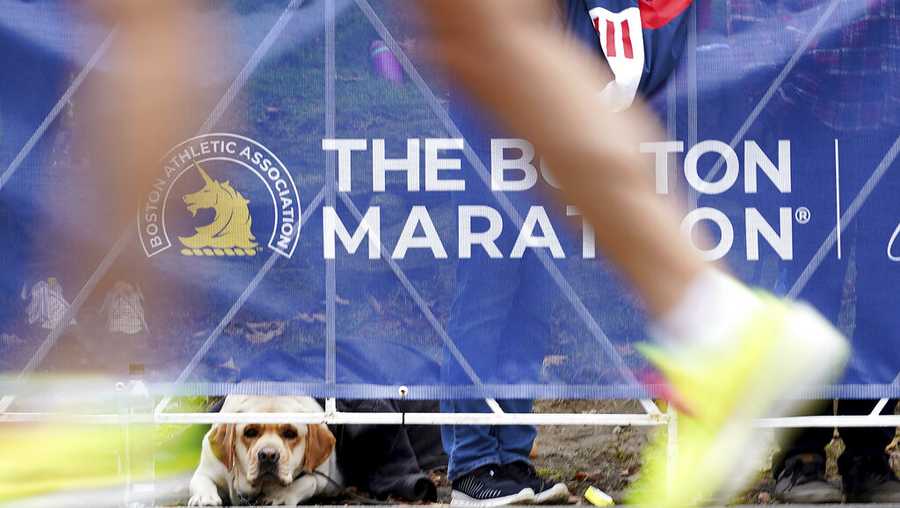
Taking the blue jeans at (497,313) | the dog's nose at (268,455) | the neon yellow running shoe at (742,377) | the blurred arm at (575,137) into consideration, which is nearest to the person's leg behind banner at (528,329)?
the blue jeans at (497,313)

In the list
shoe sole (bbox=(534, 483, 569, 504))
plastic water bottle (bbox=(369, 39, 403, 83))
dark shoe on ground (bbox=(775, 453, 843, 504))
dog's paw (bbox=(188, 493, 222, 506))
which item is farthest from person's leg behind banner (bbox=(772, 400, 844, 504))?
dog's paw (bbox=(188, 493, 222, 506))

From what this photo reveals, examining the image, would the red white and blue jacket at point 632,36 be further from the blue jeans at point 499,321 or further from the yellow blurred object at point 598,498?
the yellow blurred object at point 598,498

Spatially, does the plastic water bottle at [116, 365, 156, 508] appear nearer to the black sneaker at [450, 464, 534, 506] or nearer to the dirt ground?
the black sneaker at [450, 464, 534, 506]

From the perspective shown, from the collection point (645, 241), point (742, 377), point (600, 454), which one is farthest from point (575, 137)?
point (600, 454)

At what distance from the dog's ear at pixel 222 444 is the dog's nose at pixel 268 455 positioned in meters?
0.11

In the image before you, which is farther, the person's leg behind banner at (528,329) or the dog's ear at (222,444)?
the dog's ear at (222,444)

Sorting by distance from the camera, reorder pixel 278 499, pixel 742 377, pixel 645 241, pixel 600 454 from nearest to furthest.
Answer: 1. pixel 645 241
2. pixel 742 377
3. pixel 278 499
4. pixel 600 454

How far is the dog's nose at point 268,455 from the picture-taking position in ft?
15.9

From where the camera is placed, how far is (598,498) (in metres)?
4.88

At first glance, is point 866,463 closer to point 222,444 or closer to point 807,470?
point 807,470

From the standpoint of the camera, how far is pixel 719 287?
245cm

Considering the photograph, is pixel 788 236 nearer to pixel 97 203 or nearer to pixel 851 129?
pixel 851 129

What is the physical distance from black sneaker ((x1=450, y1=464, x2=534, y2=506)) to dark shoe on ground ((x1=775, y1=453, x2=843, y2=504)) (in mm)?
839

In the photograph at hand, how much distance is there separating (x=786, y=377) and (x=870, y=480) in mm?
2511
